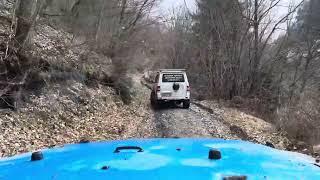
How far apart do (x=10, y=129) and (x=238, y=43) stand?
69.4ft

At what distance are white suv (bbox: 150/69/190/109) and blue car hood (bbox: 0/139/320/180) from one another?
22.5m

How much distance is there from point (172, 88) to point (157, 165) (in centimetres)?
2337

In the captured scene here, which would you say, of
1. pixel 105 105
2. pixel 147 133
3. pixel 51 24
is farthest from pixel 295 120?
pixel 51 24

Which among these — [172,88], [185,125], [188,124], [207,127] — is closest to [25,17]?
[185,125]

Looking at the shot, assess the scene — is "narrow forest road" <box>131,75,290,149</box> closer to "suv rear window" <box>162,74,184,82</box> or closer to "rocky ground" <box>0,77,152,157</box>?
"rocky ground" <box>0,77,152,157</box>

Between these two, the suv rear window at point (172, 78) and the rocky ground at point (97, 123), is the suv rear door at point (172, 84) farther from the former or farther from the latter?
the rocky ground at point (97, 123)

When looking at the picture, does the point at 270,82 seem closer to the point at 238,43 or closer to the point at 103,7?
the point at 238,43

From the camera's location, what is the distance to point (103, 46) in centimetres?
2905

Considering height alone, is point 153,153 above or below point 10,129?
above

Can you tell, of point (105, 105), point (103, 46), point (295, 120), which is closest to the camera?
point (295, 120)

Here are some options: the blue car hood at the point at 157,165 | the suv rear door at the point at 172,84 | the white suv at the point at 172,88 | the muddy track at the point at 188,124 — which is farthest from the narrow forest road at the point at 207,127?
the blue car hood at the point at 157,165

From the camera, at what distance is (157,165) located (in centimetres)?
258

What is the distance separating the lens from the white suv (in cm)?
2573

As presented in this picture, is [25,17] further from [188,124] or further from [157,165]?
[157,165]
